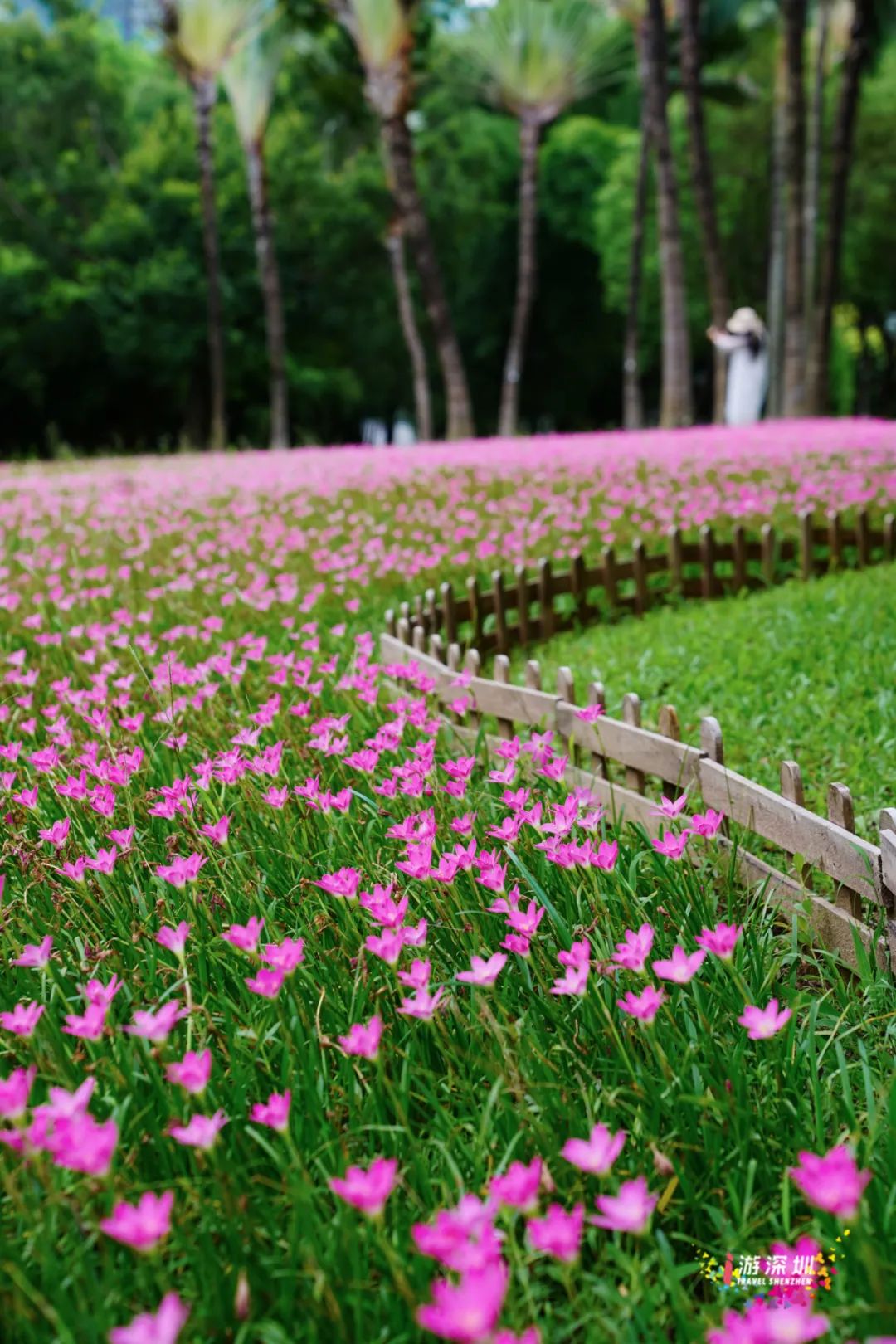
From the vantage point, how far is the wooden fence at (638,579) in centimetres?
702

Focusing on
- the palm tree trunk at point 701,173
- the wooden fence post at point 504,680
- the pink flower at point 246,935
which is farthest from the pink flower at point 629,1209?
the palm tree trunk at point 701,173

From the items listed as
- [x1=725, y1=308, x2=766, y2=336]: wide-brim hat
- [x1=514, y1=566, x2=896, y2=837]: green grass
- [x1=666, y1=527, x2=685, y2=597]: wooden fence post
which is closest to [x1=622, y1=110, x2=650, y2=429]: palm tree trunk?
[x1=725, y1=308, x2=766, y2=336]: wide-brim hat

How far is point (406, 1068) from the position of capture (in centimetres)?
201

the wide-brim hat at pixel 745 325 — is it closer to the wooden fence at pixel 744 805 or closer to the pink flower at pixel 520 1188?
the wooden fence at pixel 744 805

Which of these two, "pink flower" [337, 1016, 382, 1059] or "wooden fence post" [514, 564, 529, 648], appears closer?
"pink flower" [337, 1016, 382, 1059]

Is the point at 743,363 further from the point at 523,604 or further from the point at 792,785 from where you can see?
the point at 792,785

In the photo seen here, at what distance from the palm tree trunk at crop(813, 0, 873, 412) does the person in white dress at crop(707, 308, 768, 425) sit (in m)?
2.37

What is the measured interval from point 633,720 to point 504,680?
952mm

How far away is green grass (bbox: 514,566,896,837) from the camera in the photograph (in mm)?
4680

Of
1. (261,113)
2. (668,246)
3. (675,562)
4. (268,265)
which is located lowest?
(675,562)

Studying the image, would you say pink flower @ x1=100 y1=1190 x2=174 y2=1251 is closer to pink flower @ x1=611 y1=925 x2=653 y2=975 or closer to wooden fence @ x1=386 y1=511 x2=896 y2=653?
pink flower @ x1=611 y1=925 x2=653 y2=975

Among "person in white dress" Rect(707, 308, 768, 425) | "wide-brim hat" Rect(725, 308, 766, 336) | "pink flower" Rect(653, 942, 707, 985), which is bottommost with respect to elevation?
"pink flower" Rect(653, 942, 707, 985)

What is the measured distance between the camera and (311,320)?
128ft

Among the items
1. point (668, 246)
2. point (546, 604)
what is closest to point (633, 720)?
point (546, 604)
